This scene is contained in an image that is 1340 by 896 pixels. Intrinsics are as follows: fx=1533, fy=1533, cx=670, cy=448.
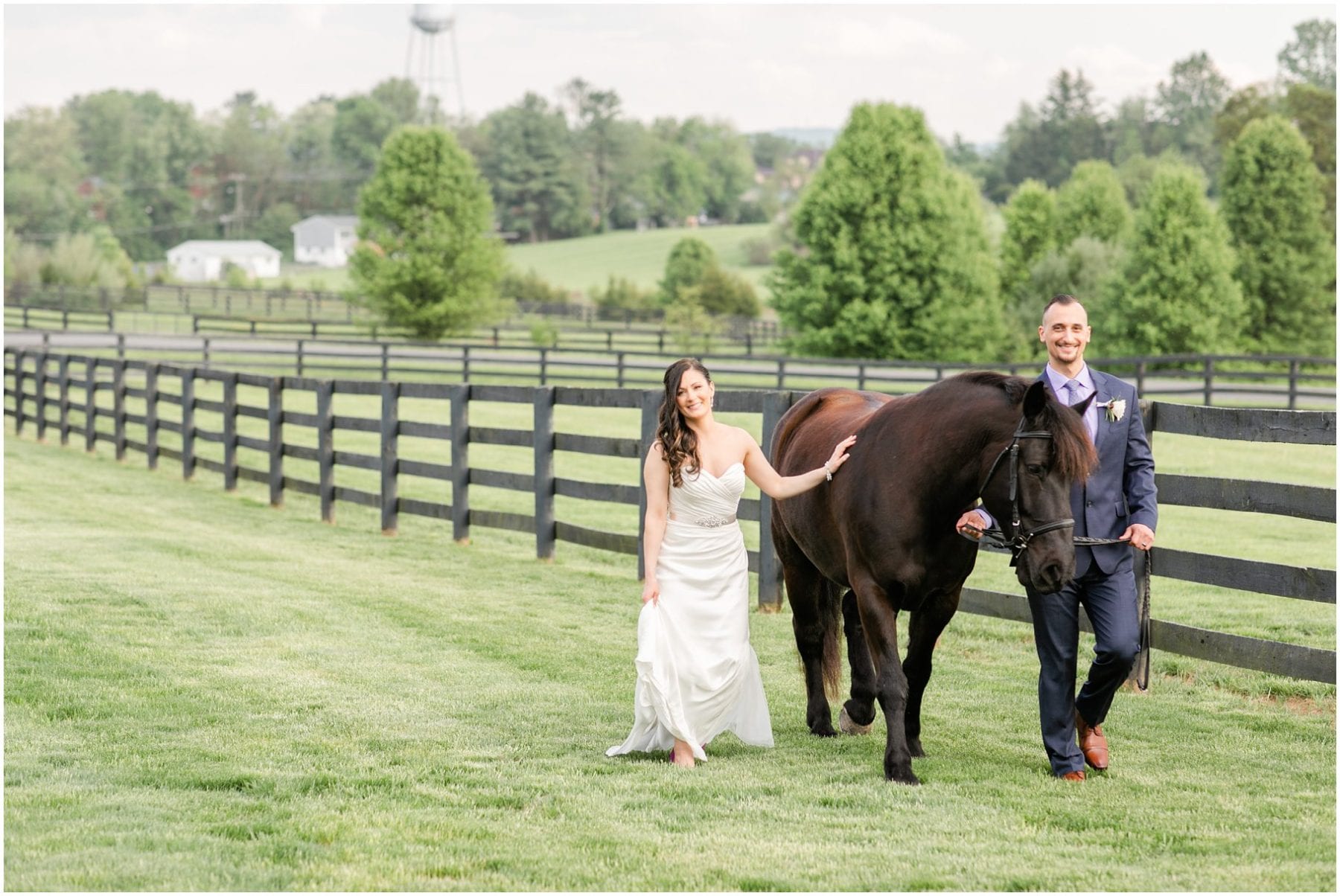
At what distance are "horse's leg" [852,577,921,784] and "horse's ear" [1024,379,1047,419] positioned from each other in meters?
0.98

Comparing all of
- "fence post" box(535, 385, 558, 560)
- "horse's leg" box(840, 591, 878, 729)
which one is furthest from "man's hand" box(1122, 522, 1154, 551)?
"fence post" box(535, 385, 558, 560)

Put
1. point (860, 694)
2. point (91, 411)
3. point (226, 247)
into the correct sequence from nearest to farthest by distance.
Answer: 1. point (860, 694)
2. point (91, 411)
3. point (226, 247)

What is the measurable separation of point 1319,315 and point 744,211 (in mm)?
104494

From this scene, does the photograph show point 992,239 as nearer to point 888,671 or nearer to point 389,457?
point 389,457

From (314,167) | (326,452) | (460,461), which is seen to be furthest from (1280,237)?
(314,167)

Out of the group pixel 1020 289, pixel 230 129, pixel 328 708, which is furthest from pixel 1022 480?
pixel 230 129

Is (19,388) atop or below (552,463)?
below

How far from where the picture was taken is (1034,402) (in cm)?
492

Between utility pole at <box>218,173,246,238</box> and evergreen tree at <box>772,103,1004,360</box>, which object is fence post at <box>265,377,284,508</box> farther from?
utility pole at <box>218,173,246,238</box>

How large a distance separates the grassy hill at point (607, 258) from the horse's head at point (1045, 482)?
88.0 m

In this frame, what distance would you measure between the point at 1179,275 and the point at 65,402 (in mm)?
26571

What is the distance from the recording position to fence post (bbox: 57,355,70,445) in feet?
70.0

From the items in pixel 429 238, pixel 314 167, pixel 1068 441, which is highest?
pixel 314 167

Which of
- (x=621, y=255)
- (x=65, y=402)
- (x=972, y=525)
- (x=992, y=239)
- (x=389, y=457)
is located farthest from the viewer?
(x=621, y=255)
